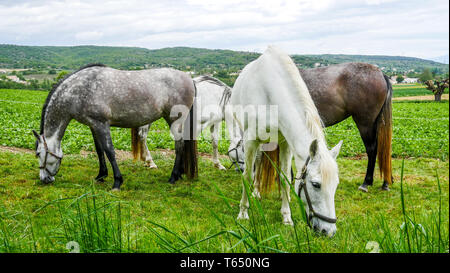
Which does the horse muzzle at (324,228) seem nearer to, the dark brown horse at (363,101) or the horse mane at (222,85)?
the dark brown horse at (363,101)

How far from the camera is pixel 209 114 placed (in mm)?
7320

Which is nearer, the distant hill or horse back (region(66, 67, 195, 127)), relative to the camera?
horse back (region(66, 67, 195, 127))

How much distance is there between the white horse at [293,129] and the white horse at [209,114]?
2.57 metres

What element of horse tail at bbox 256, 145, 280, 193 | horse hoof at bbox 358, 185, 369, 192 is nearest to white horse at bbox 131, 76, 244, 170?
horse tail at bbox 256, 145, 280, 193

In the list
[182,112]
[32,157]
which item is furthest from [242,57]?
[32,157]

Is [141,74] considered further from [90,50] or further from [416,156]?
[90,50]

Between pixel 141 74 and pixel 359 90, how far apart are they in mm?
3926

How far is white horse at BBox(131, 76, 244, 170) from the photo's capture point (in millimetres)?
7006

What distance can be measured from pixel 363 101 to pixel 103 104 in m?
4.47

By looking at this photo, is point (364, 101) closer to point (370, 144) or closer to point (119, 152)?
point (370, 144)

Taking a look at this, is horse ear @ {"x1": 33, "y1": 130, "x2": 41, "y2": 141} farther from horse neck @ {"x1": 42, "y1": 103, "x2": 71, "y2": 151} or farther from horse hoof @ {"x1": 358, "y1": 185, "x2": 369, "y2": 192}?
horse hoof @ {"x1": 358, "y1": 185, "x2": 369, "y2": 192}

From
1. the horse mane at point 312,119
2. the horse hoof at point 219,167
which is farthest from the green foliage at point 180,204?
the horse mane at point 312,119

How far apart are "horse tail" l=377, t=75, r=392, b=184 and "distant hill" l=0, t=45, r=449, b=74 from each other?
1.01 metres

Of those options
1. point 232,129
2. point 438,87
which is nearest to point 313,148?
point 232,129
